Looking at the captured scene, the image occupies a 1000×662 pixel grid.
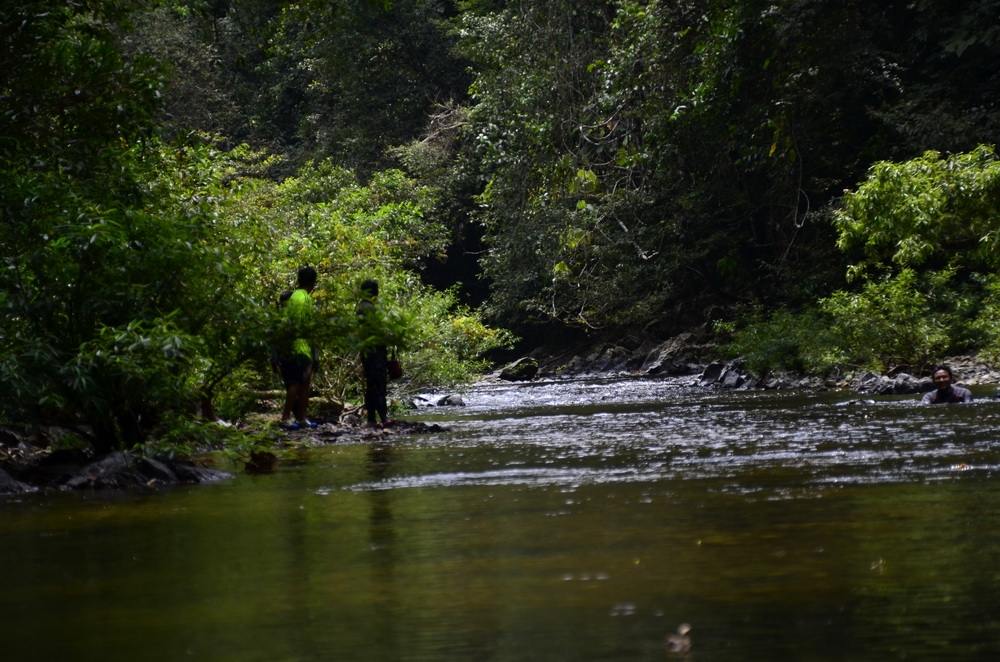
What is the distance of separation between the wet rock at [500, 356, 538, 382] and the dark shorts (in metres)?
19.6

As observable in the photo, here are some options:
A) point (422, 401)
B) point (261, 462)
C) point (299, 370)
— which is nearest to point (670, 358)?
point (422, 401)

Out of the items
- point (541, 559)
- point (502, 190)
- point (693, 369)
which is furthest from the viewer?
point (502, 190)

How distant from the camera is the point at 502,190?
3159cm

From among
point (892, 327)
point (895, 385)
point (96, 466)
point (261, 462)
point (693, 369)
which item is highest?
point (892, 327)

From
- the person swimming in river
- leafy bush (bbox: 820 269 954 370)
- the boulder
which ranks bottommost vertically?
the boulder

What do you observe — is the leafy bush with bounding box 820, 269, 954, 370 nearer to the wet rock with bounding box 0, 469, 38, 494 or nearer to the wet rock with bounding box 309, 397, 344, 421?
the wet rock with bounding box 309, 397, 344, 421

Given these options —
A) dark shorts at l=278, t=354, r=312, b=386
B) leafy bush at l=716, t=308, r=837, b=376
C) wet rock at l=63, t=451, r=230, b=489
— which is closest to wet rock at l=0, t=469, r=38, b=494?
wet rock at l=63, t=451, r=230, b=489

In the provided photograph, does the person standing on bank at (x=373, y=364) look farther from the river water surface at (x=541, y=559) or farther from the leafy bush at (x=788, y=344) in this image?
the leafy bush at (x=788, y=344)

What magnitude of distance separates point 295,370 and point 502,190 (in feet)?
59.6

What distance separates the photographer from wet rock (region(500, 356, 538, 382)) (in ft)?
111

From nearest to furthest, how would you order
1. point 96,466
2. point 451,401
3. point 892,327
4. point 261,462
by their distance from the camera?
point 96,466, point 261,462, point 892,327, point 451,401

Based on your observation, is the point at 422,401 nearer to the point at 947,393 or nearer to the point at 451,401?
the point at 451,401

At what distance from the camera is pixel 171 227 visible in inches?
384

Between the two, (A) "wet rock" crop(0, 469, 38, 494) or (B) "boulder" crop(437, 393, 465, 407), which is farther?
(B) "boulder" crop(437, 393, 465, 407)
